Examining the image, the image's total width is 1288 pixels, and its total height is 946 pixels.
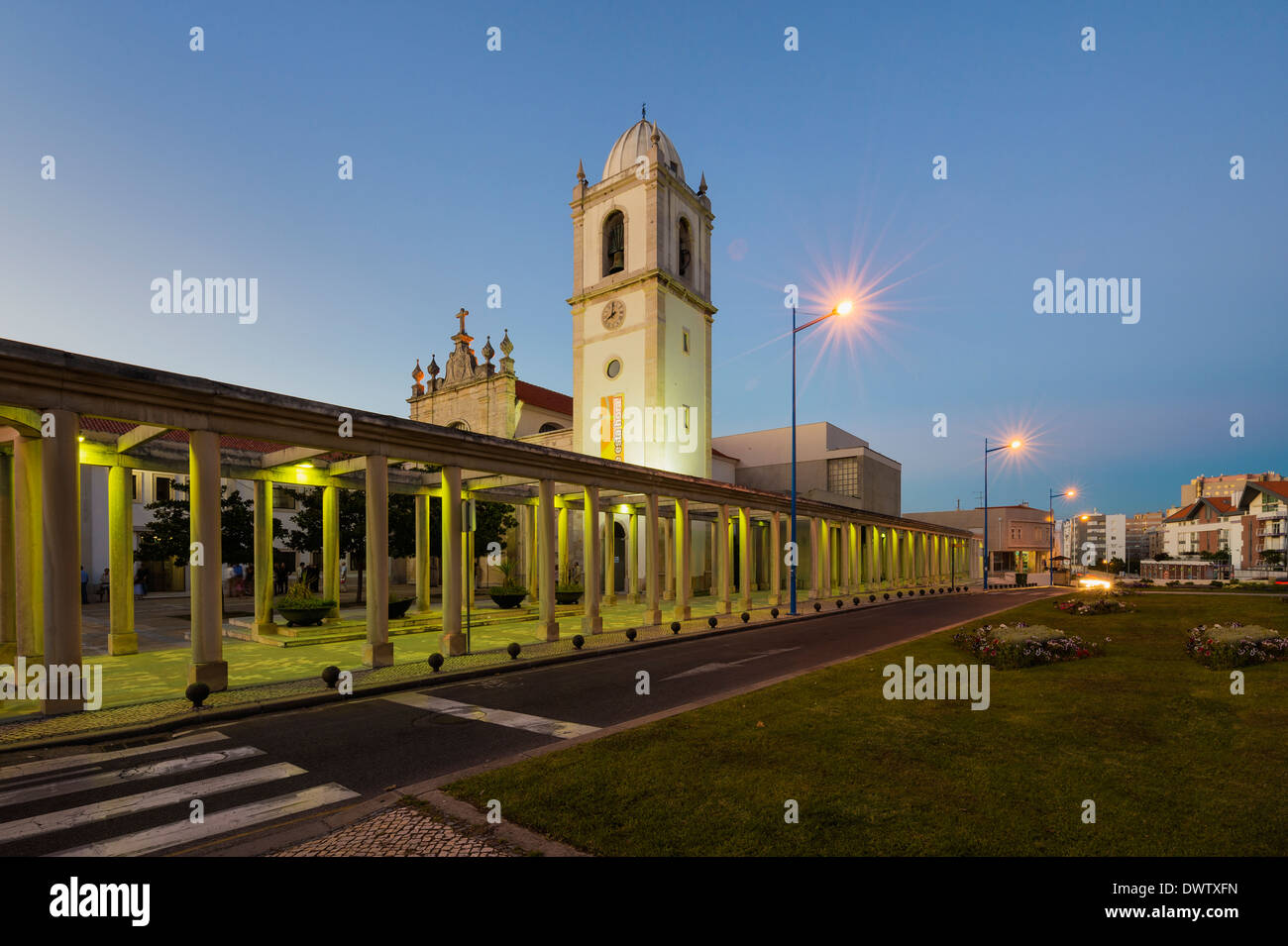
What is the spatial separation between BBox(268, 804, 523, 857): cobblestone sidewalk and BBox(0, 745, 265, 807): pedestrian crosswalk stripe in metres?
3.59

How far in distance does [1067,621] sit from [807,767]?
1912 cm

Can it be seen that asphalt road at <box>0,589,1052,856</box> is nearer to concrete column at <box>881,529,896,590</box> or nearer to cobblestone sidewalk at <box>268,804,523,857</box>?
cobblestone sidewalk at <box>268,804,523,857</box>

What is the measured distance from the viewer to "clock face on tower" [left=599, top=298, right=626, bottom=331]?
4031 cm

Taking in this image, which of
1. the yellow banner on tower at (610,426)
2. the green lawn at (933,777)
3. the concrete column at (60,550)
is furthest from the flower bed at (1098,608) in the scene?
the concrete column at (60,550)

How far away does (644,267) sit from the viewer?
3925cm

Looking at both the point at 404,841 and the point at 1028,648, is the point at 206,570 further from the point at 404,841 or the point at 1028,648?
the point at 1028,648

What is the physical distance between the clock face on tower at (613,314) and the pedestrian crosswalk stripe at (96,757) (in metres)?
34.5

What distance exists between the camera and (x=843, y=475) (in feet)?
184

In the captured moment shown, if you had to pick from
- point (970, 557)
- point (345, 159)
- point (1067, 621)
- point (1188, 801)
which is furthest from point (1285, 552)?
point (345, 159)

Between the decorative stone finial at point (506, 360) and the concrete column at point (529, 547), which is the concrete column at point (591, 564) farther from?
the decorative stone finial at point (506, 360)

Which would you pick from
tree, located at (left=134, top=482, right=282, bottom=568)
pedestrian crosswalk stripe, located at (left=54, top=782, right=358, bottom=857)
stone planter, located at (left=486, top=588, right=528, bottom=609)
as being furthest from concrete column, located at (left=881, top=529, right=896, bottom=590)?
pedestrian crosswalk stripe, located at (left=54, top=782, right=358, bottom=857)

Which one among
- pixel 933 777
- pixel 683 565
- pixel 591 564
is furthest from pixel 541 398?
pixel 933 777

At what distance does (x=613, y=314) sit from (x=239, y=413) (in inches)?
1197

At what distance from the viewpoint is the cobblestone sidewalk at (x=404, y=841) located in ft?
16.4
